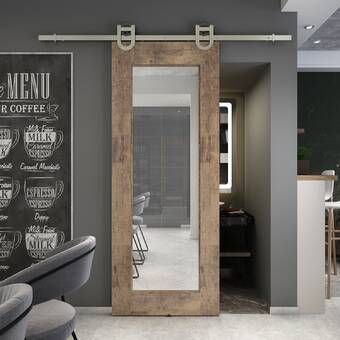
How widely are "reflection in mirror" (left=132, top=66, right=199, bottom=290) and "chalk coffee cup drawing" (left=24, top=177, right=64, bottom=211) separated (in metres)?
0.64

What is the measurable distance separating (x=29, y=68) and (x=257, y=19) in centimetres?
179

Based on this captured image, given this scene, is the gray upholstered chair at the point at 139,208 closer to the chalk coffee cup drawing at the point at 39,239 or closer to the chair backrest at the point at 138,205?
the chair backrest at the point at 138,205

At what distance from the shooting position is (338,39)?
5.45 m

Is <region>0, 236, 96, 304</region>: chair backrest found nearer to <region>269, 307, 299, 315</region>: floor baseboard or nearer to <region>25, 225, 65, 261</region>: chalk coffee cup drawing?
<region>25, 225, 65, 261</region>: chalk coffee cup drawing

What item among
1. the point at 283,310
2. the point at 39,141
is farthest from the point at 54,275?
the point at 283,310

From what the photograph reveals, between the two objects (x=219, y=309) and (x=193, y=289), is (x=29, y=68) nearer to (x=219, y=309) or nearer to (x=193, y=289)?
(x=193, y=289)

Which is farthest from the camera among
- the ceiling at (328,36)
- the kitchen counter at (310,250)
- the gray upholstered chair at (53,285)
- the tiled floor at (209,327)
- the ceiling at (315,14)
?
the ceiling at (328,36)

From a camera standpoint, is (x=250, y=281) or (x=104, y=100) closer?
(x=104, y=100)

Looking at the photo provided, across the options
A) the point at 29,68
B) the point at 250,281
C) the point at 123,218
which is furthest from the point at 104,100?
the point at 250,281

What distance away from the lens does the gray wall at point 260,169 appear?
151 inches

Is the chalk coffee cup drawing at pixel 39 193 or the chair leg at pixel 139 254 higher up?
the chalk coffee cup drawing at pixel 39 193

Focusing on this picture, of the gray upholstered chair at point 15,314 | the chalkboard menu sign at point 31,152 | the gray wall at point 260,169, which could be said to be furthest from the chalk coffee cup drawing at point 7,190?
the gray upholstered chair at point 15,314

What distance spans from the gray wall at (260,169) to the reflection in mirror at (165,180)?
59cm

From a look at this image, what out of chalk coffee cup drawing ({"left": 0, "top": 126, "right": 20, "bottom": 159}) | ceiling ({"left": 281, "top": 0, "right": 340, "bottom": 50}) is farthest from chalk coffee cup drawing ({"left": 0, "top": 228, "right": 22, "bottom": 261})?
ceiling ({"left": 281, "top": 0, "right": 340, "bottom": 50})
